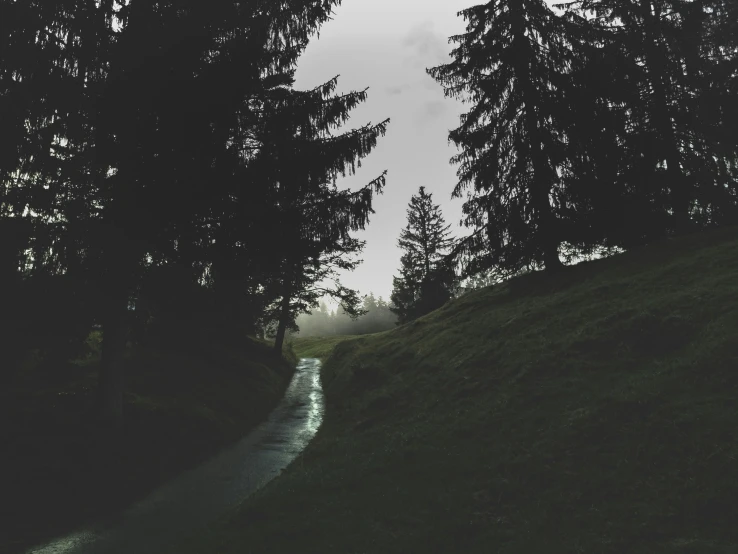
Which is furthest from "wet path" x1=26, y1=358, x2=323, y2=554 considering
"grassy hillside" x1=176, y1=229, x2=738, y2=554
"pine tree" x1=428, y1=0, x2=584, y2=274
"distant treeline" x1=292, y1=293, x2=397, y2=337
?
"distant treeline" x1=292, y1=293, x2=397, y2=337

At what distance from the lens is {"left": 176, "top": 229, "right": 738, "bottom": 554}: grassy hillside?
214 inches

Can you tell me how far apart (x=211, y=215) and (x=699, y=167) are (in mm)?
21943

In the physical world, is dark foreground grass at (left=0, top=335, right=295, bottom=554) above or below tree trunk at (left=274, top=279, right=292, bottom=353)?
below

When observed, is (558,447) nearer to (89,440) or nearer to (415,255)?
(89,440)

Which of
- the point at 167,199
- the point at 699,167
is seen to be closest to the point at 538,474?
the point at 167,199

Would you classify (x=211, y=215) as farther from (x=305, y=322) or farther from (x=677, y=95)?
(x=305, y=322)

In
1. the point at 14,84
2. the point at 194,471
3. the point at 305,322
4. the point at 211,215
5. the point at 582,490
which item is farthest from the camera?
the point at 305,322

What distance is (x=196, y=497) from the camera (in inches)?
354

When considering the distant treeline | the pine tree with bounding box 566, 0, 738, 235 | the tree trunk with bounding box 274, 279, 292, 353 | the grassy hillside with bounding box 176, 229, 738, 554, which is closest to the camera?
the grassy hillside with bounding box 176, 229, 738, 554

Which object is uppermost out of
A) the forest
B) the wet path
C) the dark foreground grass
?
the forest

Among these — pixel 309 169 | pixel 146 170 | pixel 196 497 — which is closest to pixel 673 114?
pixel 309 169

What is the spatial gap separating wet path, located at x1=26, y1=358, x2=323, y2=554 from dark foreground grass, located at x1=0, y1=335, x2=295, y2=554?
19.3 inches

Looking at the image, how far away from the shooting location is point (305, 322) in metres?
199

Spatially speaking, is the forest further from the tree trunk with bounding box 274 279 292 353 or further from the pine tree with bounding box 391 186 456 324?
the pine tree with bounding box 391 186 456 324
